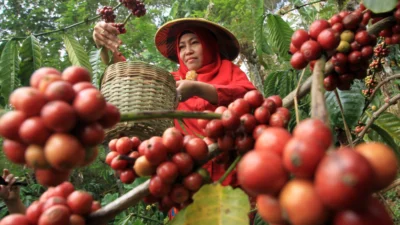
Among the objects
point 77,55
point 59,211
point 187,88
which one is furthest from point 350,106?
point 77,55

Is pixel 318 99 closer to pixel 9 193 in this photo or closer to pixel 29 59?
pixel 9 193

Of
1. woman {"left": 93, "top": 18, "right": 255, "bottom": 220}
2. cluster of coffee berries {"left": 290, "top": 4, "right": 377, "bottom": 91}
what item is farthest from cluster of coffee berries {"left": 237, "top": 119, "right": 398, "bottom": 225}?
woman {"left": 93, "top": 18, "right": 255, "bottom": 220}

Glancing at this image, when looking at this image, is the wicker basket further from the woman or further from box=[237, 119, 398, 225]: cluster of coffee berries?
box=[237, 119, 398, 225]: cluster of coffee berries

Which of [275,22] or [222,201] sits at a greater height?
[275,22]

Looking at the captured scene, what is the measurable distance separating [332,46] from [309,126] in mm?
487

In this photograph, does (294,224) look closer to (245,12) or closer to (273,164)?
(273,164)

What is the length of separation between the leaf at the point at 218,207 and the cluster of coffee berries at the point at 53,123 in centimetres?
25

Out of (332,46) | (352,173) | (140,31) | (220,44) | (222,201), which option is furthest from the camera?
(140,31)

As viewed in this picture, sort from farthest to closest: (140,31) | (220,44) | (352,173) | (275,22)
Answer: (140,31)
(220,44)
(275,22)
(352,173)

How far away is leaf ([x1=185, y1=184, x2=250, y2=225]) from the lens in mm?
667

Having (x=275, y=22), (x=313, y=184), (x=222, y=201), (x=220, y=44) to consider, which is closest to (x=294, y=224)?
(x=313, y=184)

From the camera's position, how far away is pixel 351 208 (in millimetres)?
402

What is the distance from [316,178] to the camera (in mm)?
410

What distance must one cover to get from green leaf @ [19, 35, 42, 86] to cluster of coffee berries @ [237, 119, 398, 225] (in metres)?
1.69
